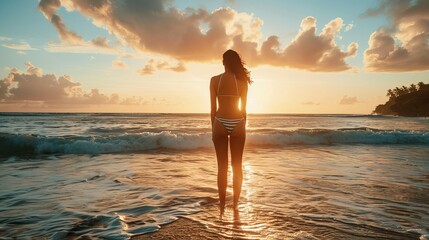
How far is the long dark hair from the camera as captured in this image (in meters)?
4.76

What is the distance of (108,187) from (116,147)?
829 centimetres

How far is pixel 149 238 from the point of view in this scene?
3682 mm

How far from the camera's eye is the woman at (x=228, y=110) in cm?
472

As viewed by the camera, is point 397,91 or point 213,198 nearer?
point 213,198

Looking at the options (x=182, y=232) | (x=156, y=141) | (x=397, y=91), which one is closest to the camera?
(x=182, y=232)

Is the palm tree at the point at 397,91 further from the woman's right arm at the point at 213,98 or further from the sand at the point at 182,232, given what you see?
the sand at the point at 182,232

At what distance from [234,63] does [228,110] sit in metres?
0.78

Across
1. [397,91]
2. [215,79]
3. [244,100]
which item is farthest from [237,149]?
[397,91]

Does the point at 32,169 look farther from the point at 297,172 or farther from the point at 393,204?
the point at 393,204

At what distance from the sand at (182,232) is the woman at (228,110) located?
29.1 inches

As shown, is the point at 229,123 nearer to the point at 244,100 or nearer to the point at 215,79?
the point at 244,100

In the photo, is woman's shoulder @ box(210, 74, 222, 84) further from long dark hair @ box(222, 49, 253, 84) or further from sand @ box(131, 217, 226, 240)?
sand @ box(131, 217, 226, 240)

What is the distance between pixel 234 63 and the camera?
477cm

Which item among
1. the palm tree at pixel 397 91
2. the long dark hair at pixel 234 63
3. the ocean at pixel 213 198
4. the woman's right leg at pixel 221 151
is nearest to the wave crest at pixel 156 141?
the ocean at pixel 213 198
